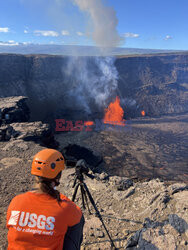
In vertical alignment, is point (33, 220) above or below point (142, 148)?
above

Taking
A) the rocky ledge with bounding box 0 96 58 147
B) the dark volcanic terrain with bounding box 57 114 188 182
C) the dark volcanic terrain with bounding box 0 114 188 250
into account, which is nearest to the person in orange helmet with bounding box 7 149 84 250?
the dark volcanic terrain with bounding box 0 114 188 250

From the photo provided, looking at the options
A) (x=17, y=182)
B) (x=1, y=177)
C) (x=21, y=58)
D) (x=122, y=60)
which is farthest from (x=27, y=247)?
(x=122, y=60)

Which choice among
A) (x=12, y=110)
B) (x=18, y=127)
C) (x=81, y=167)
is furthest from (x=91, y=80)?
(x=81, y=167)

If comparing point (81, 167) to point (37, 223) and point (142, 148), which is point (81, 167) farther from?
point (142, 148)

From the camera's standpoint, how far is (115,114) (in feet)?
122

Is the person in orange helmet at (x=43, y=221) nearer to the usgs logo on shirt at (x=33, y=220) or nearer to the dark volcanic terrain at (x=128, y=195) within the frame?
the usgs logo on shirt at (x=33, y=220)

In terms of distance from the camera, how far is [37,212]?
2.05m

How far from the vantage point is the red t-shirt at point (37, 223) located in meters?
2.01

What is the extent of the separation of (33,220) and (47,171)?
567mm

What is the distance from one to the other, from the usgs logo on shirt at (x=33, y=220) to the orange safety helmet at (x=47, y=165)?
0.47m

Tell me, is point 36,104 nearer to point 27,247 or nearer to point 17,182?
point 17,182

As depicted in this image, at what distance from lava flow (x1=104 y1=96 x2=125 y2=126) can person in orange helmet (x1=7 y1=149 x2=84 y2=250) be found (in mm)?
30966

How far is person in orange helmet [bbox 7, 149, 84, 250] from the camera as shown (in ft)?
6.59

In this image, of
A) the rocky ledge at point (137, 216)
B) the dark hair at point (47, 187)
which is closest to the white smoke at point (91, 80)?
the rocky ledge at point (137, 216)
